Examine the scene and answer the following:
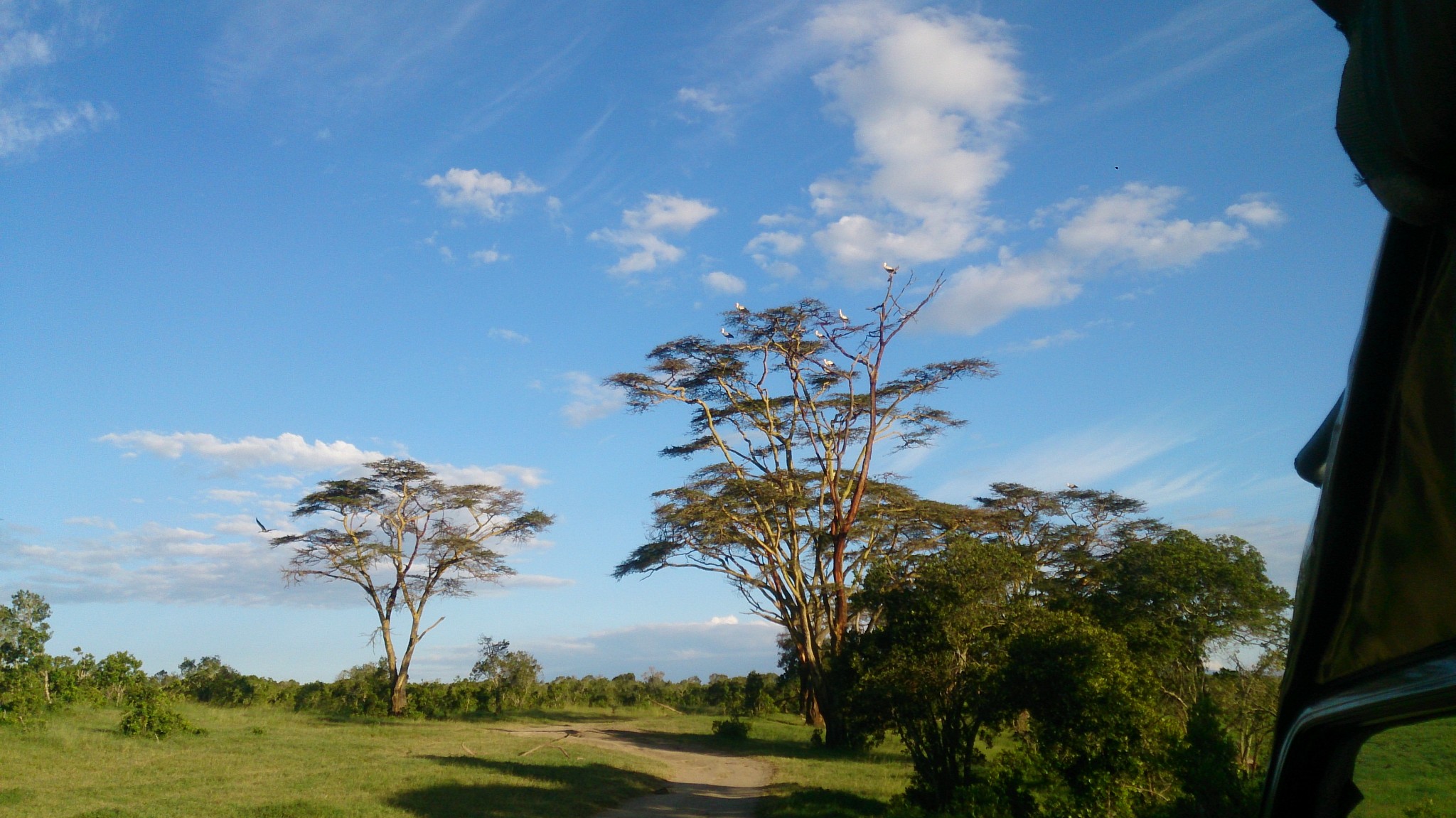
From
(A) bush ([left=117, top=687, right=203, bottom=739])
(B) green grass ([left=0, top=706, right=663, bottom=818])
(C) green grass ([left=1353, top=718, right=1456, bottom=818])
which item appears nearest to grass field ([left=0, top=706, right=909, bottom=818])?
(B) green grass ([left=0, top=706, right=663, bottom=818])

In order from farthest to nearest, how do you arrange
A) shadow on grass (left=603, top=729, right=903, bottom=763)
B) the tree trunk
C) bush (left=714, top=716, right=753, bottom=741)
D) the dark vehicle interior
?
the tree trunk → bush (left=714, top=716, right=753, bottom=741) → shadow on grass (left=603, top=729, right=903, bottom=763) → the dark vehicle interior

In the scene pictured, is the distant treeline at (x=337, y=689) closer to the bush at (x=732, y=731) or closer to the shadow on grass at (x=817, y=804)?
the bush at (x=732, y=731)

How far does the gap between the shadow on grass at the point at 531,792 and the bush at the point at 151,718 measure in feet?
22.6

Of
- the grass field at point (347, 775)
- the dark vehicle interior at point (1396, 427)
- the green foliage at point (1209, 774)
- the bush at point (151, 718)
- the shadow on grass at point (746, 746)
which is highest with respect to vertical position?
the dark vehicle interior at point (1396, 427)

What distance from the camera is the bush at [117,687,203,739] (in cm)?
2002

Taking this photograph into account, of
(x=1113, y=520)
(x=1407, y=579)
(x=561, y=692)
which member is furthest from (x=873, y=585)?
(x=561, y=692)

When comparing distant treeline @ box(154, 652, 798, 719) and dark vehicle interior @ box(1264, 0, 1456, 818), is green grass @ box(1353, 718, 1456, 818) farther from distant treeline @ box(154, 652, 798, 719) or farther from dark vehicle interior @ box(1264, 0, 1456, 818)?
distant treeline @ box(154, 652, 798, 719)

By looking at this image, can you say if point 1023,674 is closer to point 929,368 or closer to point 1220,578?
point 1220,578

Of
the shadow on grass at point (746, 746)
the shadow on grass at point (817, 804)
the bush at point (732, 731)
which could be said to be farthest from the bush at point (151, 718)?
the shadow on grass at point (817, 804)

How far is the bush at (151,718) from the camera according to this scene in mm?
20016

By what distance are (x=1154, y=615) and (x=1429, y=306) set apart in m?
18.1

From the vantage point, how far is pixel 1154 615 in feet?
55.4

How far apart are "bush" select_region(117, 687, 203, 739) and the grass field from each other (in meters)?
0.39

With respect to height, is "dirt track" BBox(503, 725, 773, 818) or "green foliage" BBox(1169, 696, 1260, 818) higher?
"green foliage" BBox(1169, 696, 1260, 818)
